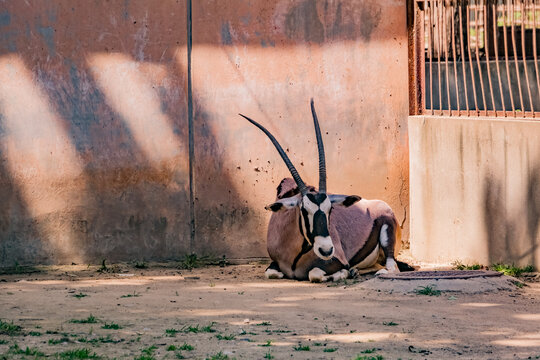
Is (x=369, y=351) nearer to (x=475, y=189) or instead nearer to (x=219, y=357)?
(x=219, y=357)

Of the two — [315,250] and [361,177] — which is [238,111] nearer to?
[361,177]

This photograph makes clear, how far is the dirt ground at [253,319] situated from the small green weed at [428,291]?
83 millimetres

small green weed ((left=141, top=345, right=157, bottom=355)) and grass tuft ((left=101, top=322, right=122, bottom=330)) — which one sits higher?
grass tuft ((left=101, top=322, right=122, bottom=330))

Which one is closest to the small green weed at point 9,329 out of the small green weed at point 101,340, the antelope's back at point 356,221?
the small green weed at point 101,340

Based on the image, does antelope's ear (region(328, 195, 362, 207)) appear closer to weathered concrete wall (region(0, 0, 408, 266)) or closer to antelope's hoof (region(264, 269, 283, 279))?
antelope's hoof (region(264, 269, 283, 279))

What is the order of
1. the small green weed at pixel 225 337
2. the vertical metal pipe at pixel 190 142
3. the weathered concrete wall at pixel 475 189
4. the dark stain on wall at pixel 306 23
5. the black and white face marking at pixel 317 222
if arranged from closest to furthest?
1. the small green weed at pixel 225 337
2. the black and white face marking at pixel 317 222
3. the weathered concrete wall at pixel 475 189
4. the vertical metal pipe at pixel 190 142
5. the dark stain on wall at pixel 306 23

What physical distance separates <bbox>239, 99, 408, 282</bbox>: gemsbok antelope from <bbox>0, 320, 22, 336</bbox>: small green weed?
8.63ft

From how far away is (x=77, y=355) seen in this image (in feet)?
17.3

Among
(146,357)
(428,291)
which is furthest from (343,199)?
(146,357)

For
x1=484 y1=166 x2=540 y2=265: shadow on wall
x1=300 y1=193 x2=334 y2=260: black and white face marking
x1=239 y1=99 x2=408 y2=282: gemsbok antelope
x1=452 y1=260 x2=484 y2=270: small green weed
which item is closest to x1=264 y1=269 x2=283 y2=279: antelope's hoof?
x1=239 y1=99 x2=408 y2=282: gemsbok antelope

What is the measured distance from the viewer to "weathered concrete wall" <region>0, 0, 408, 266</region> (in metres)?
8.99

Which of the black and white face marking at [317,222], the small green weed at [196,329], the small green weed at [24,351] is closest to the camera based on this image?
the small green weed at [24,351]

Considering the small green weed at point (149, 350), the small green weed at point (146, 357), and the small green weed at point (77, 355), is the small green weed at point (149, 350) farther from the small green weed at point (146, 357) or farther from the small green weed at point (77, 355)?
the small green weed at point (77, 355)

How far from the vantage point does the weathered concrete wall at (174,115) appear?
899cm
